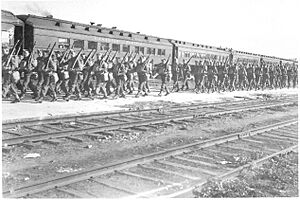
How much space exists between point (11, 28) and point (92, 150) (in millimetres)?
10711

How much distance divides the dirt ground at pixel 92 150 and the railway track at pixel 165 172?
1.40ft

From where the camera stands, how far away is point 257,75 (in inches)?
1097

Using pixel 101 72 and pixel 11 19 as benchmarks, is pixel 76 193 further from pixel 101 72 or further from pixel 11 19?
pixel 11 19

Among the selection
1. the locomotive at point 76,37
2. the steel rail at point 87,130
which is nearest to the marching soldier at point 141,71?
the locomotive at point 76,37

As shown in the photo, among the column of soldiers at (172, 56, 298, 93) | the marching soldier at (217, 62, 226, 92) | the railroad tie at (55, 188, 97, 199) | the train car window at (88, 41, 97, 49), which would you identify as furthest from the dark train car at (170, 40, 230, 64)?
the railroad tie at (55, 188, 97, 199)

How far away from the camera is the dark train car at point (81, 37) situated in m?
16.3

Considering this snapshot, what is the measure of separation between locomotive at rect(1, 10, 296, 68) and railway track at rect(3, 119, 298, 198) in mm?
10683

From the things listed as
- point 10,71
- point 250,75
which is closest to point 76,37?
point 10,71

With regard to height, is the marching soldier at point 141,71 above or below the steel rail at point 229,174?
above

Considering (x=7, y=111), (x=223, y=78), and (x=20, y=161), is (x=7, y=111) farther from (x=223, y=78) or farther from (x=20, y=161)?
(x=223, y=78)

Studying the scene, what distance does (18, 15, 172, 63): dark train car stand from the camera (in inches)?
642

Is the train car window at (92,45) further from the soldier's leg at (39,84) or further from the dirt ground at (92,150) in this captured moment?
the dirt ground at (92,150)

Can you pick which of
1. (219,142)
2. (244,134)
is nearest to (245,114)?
(244,134)

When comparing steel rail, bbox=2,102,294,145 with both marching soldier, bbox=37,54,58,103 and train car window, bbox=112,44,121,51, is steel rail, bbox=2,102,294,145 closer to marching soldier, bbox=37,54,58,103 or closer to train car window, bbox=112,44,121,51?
marching soldier, bbox=37,54,58,103
